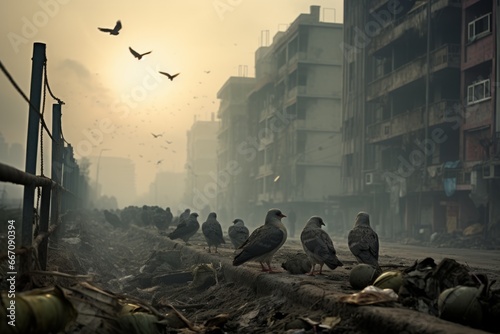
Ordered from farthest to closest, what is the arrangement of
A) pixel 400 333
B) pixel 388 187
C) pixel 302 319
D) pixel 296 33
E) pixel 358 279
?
pixel 296 33, pixel 388 187, pixel 358 279, pixel 302 319, pixel 400 333

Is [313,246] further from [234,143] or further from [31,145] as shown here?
[234,143]

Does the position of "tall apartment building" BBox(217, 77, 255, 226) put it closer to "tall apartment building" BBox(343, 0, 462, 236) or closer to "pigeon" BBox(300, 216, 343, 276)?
"tall apartment building" BBox(343, 0, 462, 236)

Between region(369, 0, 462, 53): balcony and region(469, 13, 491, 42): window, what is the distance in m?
2.28

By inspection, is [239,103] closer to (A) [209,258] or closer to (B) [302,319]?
(A) [209,258]

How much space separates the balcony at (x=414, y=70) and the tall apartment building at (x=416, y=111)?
2.4 inches

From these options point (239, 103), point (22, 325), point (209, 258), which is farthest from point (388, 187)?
point (239, 103)

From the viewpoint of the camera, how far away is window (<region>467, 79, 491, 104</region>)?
93.7 feet

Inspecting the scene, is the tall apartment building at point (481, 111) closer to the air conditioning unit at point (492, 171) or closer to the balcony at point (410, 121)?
the air conditioning unit at point (492, 171)

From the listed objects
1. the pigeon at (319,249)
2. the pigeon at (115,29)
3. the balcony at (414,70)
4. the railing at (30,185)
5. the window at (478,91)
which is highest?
the balcony at (414,70)

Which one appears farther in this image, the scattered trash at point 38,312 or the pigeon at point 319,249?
the pigeon at point 319,249

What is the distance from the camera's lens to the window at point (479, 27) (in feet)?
94.2

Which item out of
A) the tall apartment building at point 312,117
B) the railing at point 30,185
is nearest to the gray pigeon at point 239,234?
the railing at point 30,185

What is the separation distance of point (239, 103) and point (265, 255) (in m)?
76.7

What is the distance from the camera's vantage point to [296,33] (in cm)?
5653
